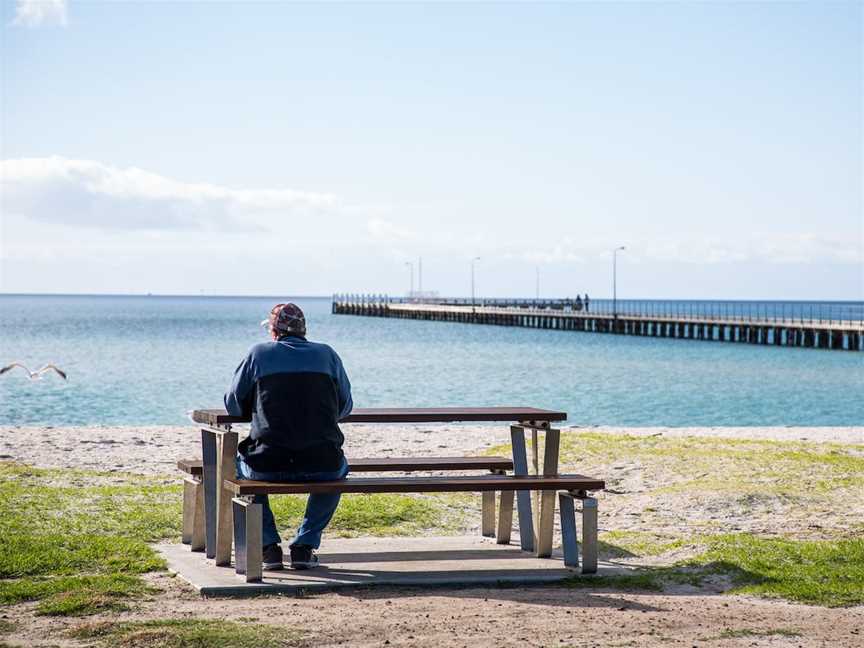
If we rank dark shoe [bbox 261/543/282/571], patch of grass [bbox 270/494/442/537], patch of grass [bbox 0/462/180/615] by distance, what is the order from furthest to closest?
patch of grass [bbox 270/494/442/537]
dark shoe [bbox 261/543/282/571]
patch of grass [bbox 0/462/180/615]

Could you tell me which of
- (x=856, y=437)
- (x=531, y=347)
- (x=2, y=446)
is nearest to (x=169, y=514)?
(x=2, y=446)

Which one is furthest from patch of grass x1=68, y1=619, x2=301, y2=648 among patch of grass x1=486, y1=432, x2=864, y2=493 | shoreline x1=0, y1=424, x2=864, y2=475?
shoreline x1=0, y1=424, x2=864, y2=475

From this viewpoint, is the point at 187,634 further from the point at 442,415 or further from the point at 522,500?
the point at 522,500

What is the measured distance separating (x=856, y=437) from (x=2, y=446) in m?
15.8

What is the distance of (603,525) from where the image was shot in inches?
399

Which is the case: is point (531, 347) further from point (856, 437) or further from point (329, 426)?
point (329, 426)

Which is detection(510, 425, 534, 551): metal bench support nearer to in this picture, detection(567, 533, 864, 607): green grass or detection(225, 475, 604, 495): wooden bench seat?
detection(225, 475, 604, 495): wooden bench seat

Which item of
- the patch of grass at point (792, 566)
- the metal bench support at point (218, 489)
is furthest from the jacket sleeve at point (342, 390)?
the patch of grass at point (792, 566)

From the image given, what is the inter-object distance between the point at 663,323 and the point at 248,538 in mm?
88472

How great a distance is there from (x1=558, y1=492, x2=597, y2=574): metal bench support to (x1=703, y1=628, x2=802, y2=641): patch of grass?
1600 millimetres

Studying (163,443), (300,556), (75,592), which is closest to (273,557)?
(300,556)

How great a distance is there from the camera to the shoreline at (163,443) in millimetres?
16219

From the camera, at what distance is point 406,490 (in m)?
7.39

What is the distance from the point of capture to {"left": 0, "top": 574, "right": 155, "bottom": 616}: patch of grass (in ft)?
21.6
